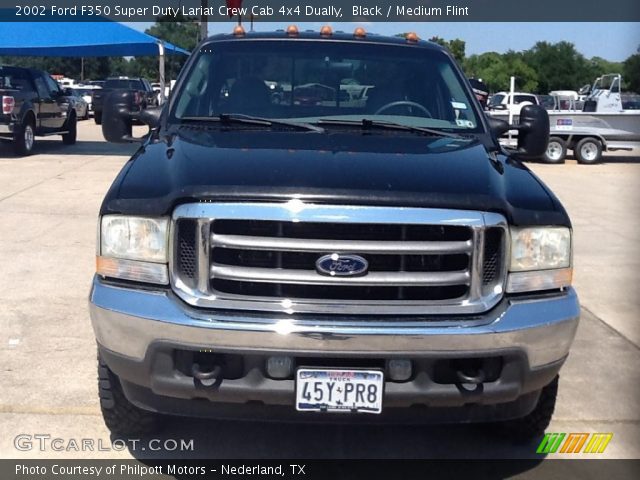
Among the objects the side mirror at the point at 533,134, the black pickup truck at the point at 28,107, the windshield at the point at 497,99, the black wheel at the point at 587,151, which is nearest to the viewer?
the side mirror at the point at 533,134

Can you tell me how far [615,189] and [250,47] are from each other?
11.3 metres

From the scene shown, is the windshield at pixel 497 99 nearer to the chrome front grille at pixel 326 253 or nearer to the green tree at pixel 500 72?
the chrome front grille at pixel 326 253

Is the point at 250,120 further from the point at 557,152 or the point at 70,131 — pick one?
the point at 70,131

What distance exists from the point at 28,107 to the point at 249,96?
13537 mm

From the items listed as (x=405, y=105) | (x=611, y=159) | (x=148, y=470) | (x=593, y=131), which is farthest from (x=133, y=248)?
(x=611, y=159)

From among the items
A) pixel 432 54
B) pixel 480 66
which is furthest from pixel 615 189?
pixel 480 66

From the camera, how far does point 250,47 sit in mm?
4887

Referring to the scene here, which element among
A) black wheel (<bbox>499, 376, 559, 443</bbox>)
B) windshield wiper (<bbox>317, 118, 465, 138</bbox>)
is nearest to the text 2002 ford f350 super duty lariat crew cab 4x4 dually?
black wheel (<bbox>499, 376, 559, 443</bbox>)

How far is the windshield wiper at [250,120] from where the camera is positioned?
14.0 ft

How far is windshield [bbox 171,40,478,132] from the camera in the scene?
15.0 ft

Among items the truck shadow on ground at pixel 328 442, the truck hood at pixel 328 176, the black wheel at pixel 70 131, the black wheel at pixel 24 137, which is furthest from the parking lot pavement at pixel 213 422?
the black wheel at pixel 70 131

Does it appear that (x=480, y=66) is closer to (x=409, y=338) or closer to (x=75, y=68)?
(x=75, y=68)

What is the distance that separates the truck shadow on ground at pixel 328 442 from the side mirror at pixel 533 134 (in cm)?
169

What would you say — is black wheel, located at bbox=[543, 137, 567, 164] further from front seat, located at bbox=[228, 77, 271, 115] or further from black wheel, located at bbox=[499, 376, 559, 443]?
black wheel, located at bbox=[499, 376, 559, 443]
